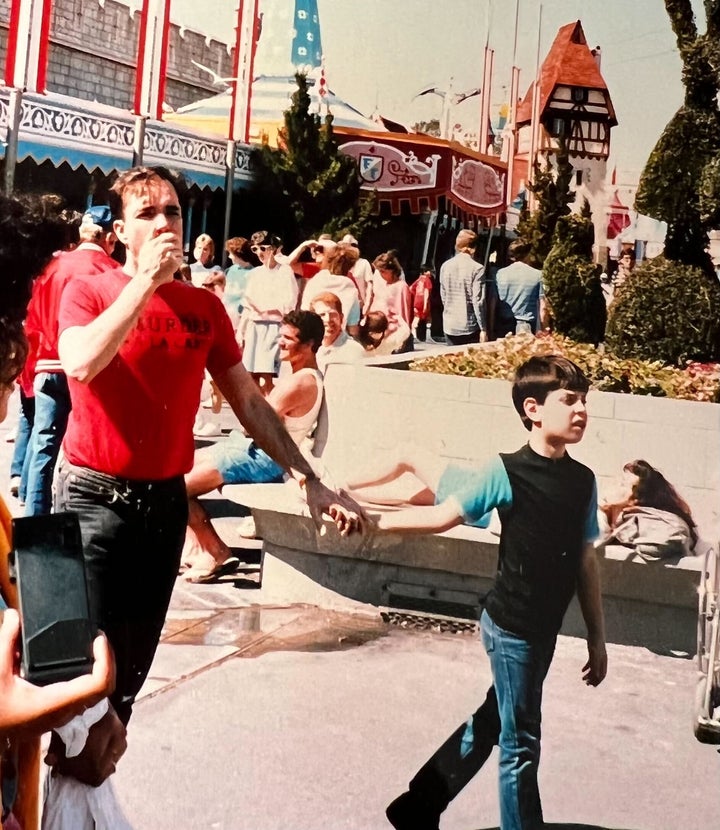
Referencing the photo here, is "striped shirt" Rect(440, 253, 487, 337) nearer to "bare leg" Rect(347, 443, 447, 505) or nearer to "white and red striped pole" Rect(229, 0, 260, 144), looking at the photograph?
"bare leg" Rect(347, 443, 447, 505)

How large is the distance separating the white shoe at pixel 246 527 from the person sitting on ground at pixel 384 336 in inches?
21.1

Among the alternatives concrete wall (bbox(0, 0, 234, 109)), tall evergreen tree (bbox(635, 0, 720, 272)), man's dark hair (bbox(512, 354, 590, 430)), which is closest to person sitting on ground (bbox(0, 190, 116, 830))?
concrete wall (bbox(0, 0, 234, 109))

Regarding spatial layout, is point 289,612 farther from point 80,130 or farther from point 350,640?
point 80,130

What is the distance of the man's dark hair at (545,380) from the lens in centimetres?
298

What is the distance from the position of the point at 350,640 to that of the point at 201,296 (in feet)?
3.01

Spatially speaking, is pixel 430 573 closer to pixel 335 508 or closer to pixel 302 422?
pixel 335 508

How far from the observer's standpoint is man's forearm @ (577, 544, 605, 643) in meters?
3.01

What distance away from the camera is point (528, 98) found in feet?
10.0

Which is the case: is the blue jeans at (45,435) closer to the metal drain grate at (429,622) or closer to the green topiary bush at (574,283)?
the metal drain grate at (429,622)

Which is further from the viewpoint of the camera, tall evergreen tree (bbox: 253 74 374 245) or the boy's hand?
tall evergreen tree (bbox: 253 74 374 245)

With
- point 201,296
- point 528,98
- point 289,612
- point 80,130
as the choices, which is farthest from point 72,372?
point 528,98

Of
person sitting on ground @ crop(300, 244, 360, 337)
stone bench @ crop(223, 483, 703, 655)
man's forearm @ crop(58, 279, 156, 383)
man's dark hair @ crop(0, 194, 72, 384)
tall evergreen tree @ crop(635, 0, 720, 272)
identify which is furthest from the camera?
person sitting on ground @ crop(300, 244, 360, 337)

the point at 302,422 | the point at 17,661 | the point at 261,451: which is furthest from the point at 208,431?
the point at 17,661

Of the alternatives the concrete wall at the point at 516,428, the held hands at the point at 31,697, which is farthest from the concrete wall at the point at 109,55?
the held hands at the point at 31,697
